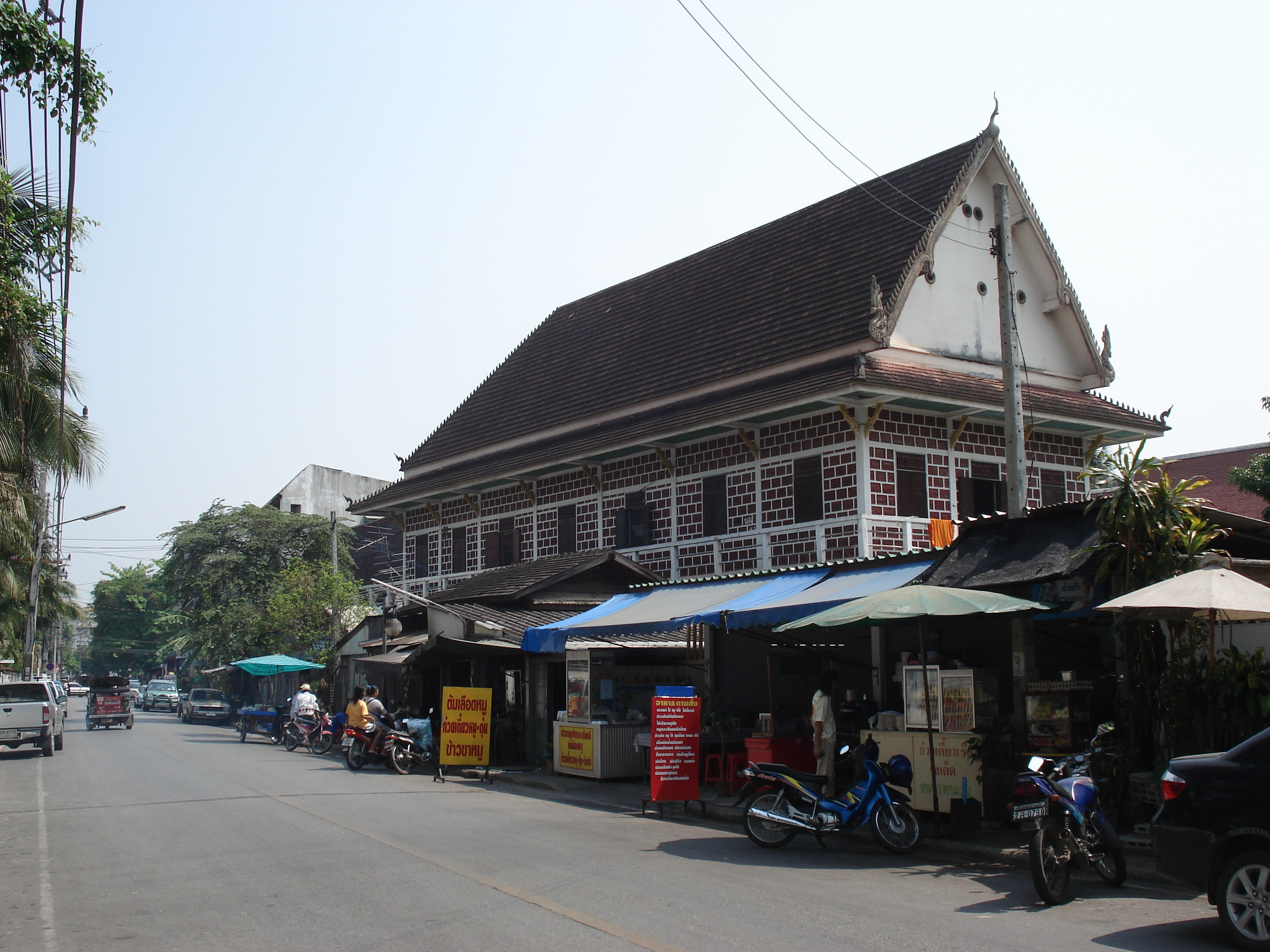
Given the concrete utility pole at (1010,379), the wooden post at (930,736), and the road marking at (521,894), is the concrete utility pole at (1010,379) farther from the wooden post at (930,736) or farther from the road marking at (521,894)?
the road marking at (521,894)

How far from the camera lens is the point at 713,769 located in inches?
718

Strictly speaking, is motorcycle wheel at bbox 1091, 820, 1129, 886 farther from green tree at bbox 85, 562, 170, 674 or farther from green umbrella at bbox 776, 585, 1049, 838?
green tree at bbox 85, 562, 170, 674

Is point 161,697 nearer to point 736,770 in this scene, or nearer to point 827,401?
point 827,401

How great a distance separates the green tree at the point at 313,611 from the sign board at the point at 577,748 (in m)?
20.3

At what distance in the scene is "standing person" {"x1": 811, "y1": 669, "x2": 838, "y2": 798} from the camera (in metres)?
14.1

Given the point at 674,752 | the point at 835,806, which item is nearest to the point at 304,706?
the point at 674,752

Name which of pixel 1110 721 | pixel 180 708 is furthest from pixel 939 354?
pixel 180 708

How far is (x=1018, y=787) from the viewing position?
9.81 m

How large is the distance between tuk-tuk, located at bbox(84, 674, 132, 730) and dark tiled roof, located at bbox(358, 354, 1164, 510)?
19893 mm

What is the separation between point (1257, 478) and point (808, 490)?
30.6 ft

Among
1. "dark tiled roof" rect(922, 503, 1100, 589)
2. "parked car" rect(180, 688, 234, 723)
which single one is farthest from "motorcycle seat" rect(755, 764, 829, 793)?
"parked car" rect(180, 688, 234, 723)

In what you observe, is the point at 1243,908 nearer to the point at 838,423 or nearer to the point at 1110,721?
the point at 1110,721

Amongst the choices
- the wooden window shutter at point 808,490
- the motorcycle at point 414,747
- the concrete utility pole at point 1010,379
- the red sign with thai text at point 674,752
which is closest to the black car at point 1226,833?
the concrete utility pole at point 1010,379

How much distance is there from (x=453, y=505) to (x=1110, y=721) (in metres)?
23.5
